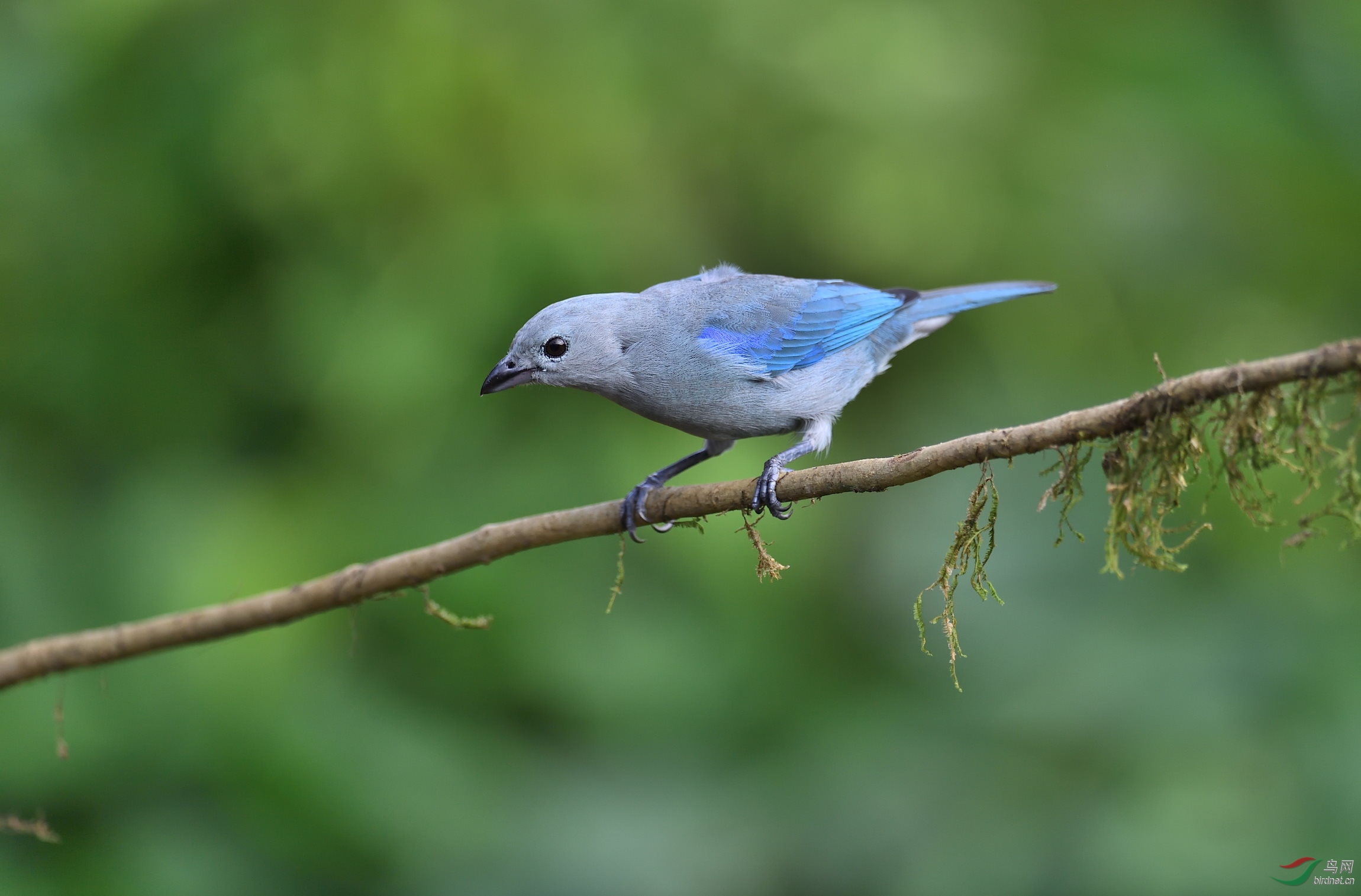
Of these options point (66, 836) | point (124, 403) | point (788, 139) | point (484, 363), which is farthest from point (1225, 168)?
point (66, 836)

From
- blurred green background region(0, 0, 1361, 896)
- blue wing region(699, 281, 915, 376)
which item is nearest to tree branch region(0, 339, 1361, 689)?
blue wing region(699, 281, 915, 376)

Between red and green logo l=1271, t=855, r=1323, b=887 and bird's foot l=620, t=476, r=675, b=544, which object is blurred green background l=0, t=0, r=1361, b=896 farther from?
bird's foot l=620, t=476, r=675, b=544

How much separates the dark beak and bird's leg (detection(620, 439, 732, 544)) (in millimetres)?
489

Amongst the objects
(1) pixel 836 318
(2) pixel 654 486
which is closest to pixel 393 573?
(2) pixel 654 486

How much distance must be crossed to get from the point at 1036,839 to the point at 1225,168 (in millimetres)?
3321

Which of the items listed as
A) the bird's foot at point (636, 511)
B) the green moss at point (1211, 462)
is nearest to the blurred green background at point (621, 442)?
the bird's foot at point (636, 511)

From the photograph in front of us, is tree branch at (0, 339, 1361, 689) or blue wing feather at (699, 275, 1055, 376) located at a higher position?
blue wing feather at (699, 275, 1055, 376)

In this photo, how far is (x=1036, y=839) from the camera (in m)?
4.08

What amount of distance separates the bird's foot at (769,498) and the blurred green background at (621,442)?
51.4 inches

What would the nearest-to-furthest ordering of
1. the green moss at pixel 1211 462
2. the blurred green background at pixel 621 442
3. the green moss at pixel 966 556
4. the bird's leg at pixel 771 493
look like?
the green moss at pixel 1211 462 → the green moss at pixel 966 556 → the bird's leg at pixel 771 493 → the blurred green background at pixel 621 442

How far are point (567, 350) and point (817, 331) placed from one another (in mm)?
985

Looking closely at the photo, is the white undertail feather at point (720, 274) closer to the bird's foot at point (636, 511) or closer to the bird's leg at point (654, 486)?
the bird's leg at point (654, 486)

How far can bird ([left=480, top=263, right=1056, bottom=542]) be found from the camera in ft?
11.2

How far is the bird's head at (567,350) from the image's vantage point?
133 inches
